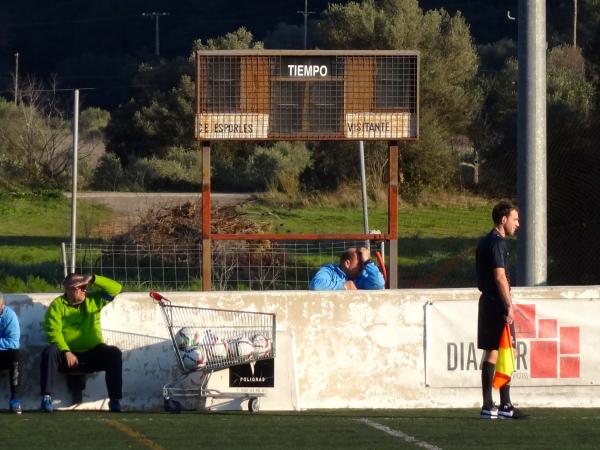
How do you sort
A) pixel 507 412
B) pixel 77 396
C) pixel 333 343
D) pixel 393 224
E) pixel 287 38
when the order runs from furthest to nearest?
pixel 287 38
pixel 393 224
pixel 333 343
pixel 77 396
pixel 507 412

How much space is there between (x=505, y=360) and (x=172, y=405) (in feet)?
9.45

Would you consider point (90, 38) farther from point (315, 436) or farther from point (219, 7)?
point (315, 436)

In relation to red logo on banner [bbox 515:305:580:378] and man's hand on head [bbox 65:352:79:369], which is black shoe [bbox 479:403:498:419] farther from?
man's hand on head [bbox 65:352:79:369]

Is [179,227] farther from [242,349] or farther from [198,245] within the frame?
[242,349]

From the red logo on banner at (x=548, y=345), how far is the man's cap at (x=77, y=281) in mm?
3835

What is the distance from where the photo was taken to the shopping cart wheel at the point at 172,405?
10.2 meters

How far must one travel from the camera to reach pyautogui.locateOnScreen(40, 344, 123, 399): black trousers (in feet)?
33.2

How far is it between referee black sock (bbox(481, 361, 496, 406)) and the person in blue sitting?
393 cm

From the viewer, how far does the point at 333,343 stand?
10742 mm

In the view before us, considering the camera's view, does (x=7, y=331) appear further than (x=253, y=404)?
No

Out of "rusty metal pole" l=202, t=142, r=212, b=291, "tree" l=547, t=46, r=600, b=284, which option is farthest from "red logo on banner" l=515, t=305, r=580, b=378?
"tree" l=547, t=46, r=600, b=284

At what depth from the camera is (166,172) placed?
4050cm

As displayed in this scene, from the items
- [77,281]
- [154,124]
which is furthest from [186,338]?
[154,124]

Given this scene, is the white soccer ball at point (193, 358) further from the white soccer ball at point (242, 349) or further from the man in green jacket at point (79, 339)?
the man in green jacket at point (79, 339)
